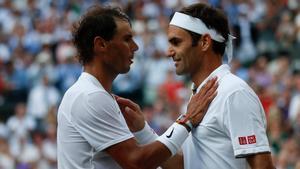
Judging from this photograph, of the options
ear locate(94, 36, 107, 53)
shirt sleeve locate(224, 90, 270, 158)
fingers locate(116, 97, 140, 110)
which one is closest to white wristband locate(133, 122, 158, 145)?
fingers locate(116, 97, 140, 110)

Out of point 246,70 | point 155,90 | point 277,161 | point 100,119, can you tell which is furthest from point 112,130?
point 155,90

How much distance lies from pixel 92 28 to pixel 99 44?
0.38ft

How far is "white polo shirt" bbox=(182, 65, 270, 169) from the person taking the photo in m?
5.66

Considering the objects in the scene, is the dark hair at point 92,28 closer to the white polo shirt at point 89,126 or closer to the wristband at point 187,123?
the white polo shirt at point 89,126

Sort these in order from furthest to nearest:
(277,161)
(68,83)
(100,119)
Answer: (68,83) → (277,161) → (100,119)

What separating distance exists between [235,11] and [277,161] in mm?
6363

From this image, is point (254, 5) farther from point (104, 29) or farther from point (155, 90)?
point (104, 29)

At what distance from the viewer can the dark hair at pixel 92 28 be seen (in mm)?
6047

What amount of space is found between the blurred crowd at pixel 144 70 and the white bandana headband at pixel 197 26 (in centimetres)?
565

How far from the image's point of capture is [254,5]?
17.0 metres

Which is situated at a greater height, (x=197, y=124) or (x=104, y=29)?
(x=104, y=29)

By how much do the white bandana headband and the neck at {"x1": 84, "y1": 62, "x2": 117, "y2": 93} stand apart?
0.55 meters

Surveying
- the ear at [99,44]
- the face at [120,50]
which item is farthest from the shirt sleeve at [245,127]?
the ear at [99,44]

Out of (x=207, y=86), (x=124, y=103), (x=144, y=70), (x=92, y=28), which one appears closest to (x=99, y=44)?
(x=92, y=28)
